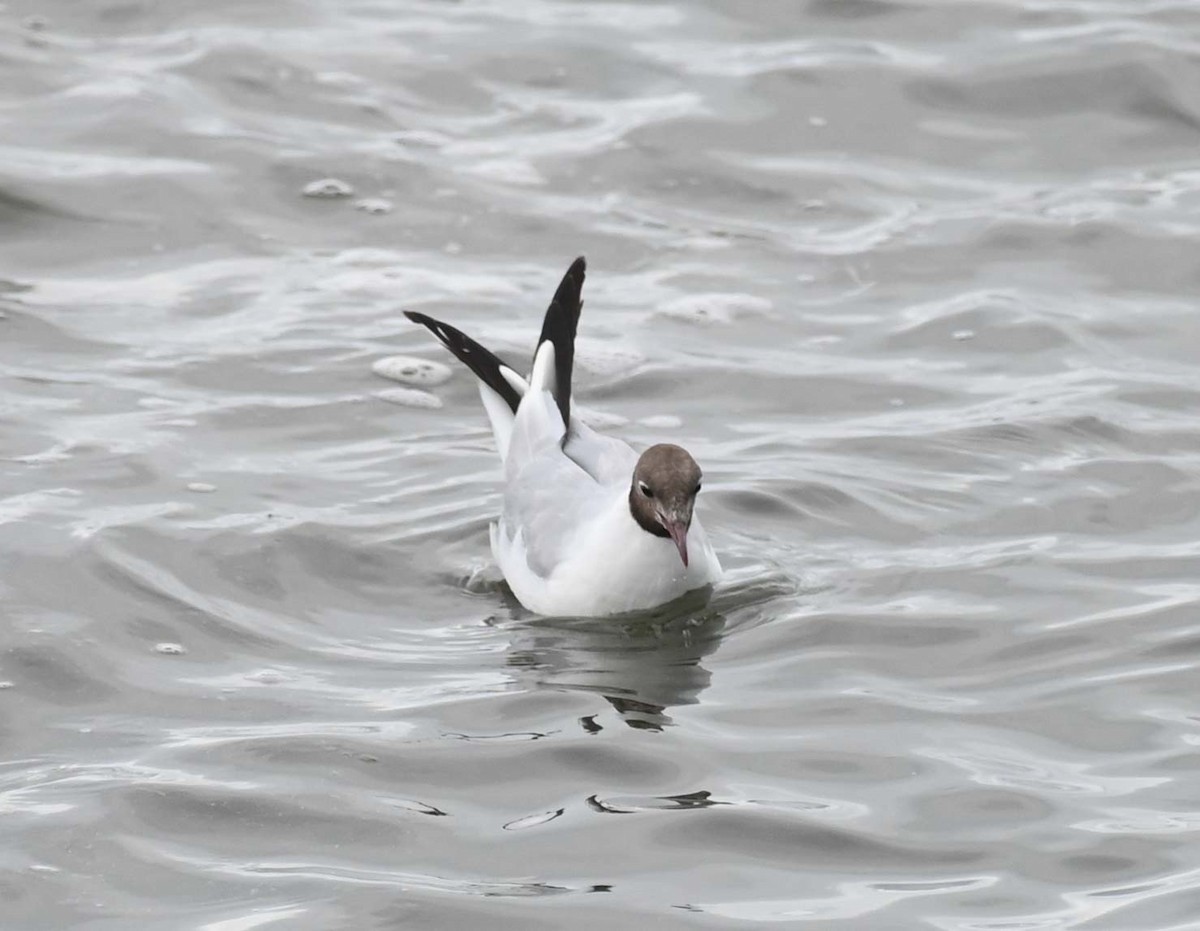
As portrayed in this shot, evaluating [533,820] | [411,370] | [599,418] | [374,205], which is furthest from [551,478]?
[374,205]

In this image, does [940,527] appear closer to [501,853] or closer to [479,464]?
[479,464]

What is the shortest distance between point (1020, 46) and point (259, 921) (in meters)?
9.67

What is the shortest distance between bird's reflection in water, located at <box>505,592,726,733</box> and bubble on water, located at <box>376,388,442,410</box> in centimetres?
223

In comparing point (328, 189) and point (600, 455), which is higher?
point (328, 189)

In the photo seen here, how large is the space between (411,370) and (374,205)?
2.07m

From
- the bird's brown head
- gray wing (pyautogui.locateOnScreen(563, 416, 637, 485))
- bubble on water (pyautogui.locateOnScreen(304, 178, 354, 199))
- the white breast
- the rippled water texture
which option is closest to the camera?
the rippled water texture

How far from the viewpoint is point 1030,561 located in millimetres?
7008

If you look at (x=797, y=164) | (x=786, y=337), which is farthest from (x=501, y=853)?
(x=797, y=164)

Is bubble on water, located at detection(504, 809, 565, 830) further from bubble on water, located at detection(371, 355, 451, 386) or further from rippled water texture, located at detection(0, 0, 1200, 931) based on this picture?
bubble on water, located at detection(371, 355, 451, 386)

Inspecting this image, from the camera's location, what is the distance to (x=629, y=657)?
6445mm

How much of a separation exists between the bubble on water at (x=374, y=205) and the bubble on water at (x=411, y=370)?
1.84 meters

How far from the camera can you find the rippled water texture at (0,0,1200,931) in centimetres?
498

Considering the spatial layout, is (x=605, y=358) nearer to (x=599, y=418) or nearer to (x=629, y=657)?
(x=599, y=418)

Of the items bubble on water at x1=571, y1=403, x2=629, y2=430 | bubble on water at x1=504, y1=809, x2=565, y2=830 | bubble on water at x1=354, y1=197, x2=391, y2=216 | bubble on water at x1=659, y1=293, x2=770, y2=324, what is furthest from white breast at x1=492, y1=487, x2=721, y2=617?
bubble on water at x1=354, y1=197, x2=391, y2=216
